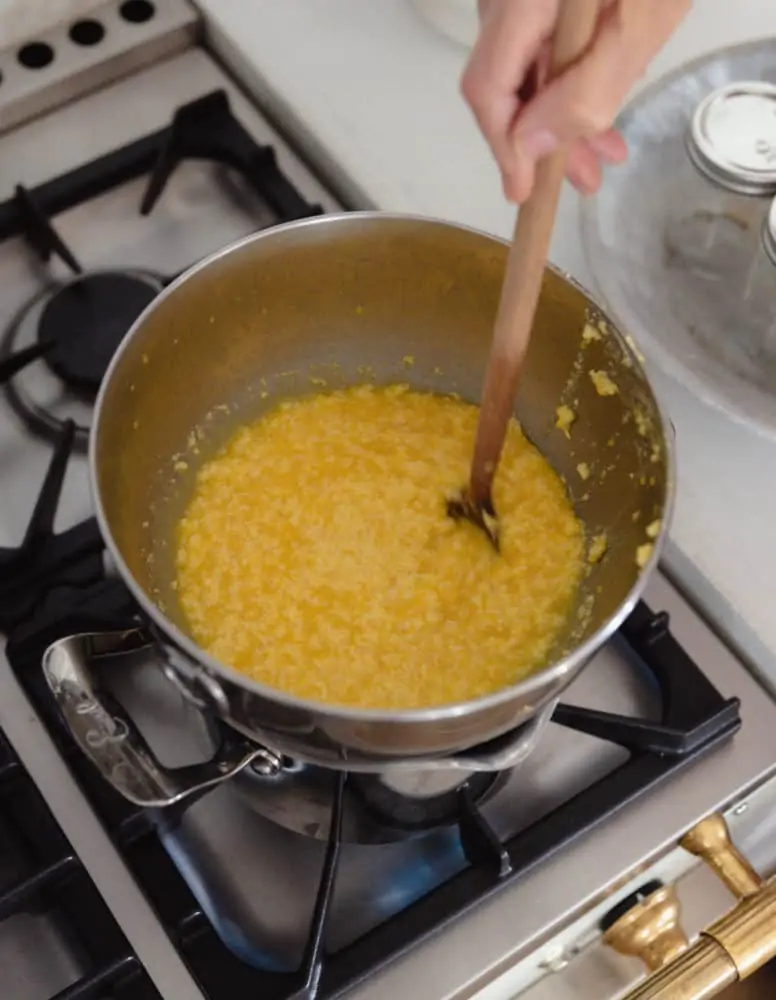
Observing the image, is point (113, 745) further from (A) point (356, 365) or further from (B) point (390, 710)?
(A) point (356, 365)

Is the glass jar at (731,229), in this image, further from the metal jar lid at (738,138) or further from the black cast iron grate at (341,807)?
the black cast iron grate at (341,807)

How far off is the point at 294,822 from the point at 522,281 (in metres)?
0.27

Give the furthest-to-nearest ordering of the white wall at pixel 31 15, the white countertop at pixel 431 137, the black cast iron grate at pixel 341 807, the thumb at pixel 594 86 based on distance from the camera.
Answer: the white wall at pixel 31 15
the white countertop at pixel 431 137
the black cast iron grate at pixel 341 807
the thumb at pixel 594 86

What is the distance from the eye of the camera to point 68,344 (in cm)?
68

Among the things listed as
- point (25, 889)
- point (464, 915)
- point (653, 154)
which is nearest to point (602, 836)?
point (464, 915)

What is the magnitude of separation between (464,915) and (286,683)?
0.13 meters

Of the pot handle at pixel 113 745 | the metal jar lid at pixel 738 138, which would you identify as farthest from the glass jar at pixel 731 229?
the pot handle at pixel 113 745

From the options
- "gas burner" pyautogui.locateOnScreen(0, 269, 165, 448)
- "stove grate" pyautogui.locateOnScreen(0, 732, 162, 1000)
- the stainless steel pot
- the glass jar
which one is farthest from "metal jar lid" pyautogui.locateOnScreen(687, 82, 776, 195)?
"stove grate" pyautogui.locateOnScreen(0, 732, 162, 1000)

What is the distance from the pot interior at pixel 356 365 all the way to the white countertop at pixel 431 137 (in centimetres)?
8

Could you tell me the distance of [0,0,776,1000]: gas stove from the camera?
528 mm

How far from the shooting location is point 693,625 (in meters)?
0.62

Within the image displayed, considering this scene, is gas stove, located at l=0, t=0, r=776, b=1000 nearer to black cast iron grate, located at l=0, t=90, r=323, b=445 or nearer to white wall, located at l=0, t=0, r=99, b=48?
black cast iron grate, located at l=0, t=90, r=323, b=445

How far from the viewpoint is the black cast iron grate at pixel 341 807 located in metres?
0.52

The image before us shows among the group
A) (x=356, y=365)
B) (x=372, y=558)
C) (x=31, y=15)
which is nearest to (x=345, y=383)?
(x=356, y=365)
